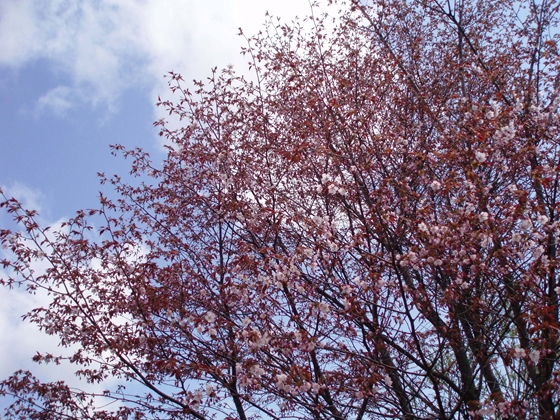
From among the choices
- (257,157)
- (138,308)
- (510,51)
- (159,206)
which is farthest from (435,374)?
(510,51)

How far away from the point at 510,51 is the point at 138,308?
7632 mm

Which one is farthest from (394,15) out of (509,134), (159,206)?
(159,206)

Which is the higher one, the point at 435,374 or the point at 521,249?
the point at 521,249

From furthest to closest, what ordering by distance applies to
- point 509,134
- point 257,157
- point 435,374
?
1. point 257,157
2. point 435,374
3. point 509,134

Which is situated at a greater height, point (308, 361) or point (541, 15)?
point (541, 15)

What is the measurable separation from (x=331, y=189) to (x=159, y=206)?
3.92 metres

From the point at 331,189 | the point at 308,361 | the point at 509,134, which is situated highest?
the point at 509,134

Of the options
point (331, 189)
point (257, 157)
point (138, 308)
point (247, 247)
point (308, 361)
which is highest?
point (257, 157)

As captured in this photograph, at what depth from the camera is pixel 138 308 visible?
5961 millimetres

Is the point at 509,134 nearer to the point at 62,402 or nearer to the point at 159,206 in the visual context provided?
the point at 159,206

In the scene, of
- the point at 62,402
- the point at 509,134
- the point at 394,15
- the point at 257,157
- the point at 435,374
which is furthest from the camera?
the point at 394,15

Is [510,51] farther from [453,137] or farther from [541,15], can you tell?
[453,137]

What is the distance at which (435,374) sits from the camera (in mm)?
5035

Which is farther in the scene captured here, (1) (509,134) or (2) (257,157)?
(2) (257,157)
